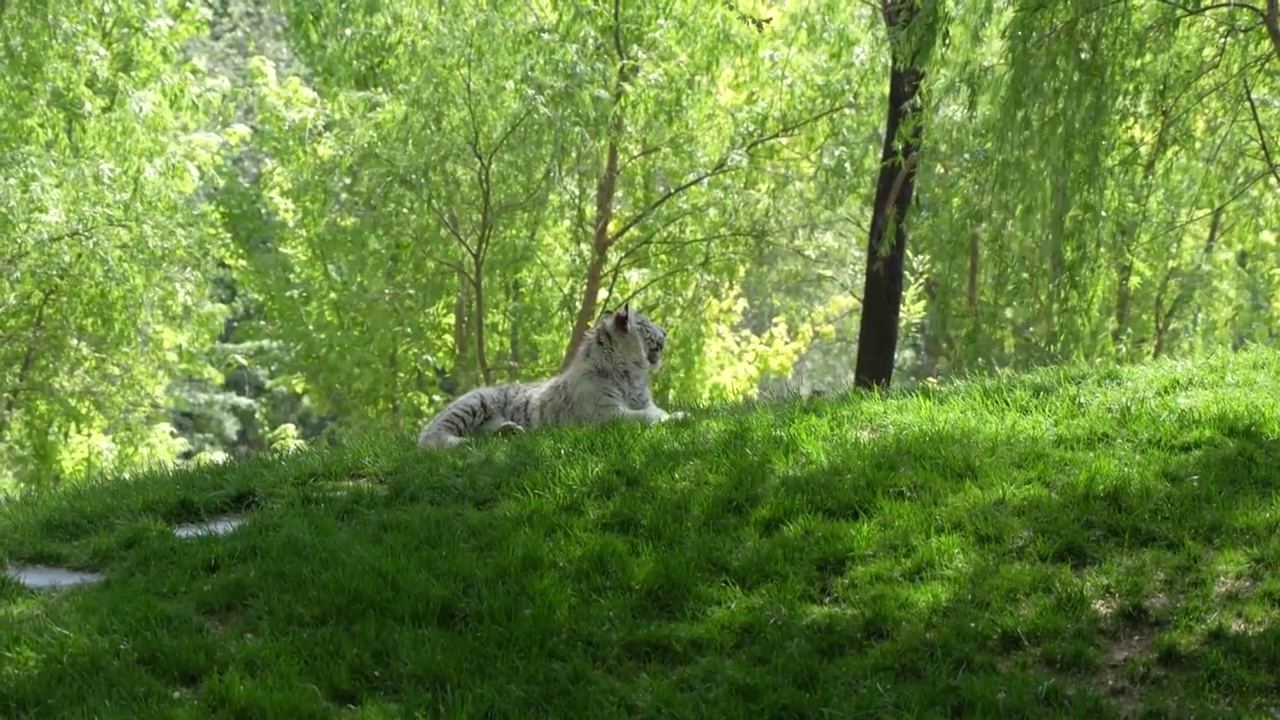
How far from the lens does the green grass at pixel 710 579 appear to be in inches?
225

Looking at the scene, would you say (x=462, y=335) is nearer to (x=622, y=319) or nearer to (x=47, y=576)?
(x=622, y=319)

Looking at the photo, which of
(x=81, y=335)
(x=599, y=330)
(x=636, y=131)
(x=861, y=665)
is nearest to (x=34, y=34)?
(x=81, y=335)

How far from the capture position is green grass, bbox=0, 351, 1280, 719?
5723 mm

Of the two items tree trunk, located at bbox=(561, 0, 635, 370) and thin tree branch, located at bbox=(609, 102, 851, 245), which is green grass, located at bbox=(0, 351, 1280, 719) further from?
thin tree branch, located at bbox=(609, 102, 851, 245)

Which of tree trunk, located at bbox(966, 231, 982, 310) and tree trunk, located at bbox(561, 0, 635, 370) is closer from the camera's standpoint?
tree trunk, located at bbox(966, 231, 982, 310)

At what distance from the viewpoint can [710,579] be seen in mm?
6594

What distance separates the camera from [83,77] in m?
18.5

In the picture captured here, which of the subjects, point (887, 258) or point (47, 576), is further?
point (887, 258)

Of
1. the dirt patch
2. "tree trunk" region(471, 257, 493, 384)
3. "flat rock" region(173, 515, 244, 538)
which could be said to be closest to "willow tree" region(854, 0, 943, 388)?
"flat rock" region(173, 515, 244, 538)

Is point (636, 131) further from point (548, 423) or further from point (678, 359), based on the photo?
point (548, 423)

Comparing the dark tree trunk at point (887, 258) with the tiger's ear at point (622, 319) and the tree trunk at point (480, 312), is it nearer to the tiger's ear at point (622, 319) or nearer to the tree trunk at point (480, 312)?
the tiger's ear at point (622, 319)

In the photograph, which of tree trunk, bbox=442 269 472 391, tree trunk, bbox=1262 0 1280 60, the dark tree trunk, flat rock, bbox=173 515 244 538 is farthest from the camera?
tree trunk, bbox=442 269 472 391

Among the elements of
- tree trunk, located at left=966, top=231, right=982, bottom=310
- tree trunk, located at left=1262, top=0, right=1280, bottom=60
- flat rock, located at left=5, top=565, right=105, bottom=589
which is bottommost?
flat rock, located at left=5, top=565, right=105, bottom=589

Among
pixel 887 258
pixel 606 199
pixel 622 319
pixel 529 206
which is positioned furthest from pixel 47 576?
pixel 606 199
